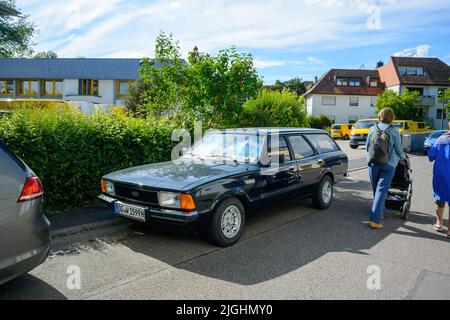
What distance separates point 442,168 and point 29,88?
1720 inches

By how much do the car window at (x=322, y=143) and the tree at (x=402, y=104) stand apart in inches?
1574

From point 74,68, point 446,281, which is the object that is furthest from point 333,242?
point 74,68

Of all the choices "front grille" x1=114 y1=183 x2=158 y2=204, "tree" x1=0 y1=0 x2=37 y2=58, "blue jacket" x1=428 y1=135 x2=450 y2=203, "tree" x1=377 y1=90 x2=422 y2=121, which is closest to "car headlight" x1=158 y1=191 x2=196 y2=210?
"front grille" x1=114 y1=183 x2=158 y2=204

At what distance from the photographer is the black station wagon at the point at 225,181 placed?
4.59 meters

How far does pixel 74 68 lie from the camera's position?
129 feet

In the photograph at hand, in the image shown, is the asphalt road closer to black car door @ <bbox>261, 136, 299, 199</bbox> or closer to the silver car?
the silver car

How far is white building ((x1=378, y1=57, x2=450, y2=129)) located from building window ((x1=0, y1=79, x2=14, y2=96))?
4755 cm

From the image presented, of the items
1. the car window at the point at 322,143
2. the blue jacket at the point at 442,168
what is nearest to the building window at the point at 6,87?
the car window at the point at 322,143

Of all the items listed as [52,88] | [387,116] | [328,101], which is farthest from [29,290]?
→ [328,101]

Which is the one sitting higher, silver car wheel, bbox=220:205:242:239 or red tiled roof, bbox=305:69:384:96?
red tiled roof, bbox=305:69:384:96

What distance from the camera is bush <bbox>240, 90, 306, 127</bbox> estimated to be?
37.6ft

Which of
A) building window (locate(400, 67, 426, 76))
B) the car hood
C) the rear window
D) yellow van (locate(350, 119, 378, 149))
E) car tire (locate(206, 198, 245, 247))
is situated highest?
building window (locate(400, 67, 426, 76))

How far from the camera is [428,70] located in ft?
170

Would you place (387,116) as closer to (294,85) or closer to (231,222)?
(231,222)
